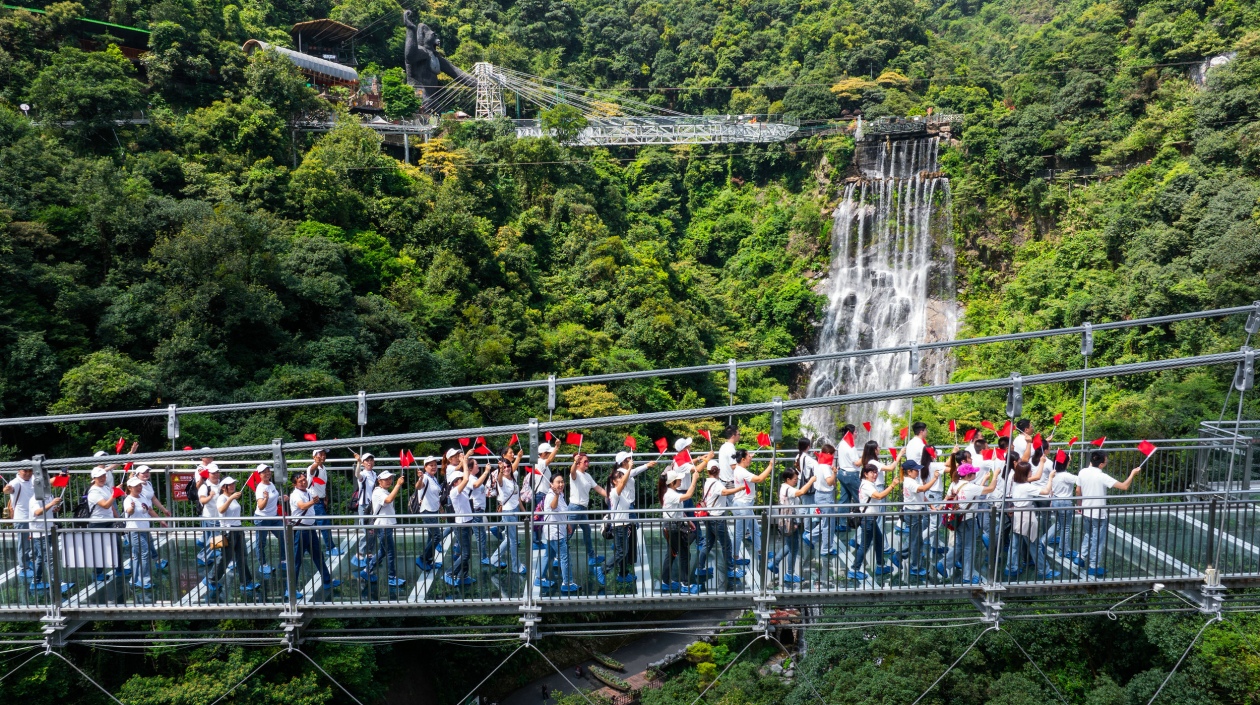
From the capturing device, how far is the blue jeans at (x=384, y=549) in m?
8.45

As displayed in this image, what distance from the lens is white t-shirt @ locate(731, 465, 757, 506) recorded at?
8367mm

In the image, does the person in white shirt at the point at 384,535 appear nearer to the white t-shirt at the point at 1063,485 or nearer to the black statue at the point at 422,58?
the white t-shirt at the point at 1063,485

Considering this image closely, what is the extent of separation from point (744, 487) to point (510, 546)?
2083mm

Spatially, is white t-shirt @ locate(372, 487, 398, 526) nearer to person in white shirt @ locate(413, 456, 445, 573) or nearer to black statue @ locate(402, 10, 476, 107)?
person in white shirt @ locate(413, 456, 445, 573)

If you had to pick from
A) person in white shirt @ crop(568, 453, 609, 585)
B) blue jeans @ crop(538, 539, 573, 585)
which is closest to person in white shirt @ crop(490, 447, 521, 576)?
blue jeans @ crop(538, 539, 573, 585)

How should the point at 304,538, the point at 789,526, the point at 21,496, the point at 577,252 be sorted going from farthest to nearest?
the point at 577,252 < the point at 21,496 < the point at 304,538 < the point at 789,526

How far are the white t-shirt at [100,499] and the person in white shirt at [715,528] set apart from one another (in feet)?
17.3

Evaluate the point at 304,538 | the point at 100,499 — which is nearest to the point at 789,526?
the point at 304,538

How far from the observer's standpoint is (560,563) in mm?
8461

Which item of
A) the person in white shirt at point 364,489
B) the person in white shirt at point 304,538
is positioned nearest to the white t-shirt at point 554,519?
the person in white shirt at point 364,489

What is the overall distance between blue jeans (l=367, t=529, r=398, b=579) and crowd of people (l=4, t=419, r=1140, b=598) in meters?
0.02

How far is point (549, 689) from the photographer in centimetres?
2259

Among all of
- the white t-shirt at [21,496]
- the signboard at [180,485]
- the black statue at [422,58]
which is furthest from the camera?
→ the black statue at [422,58]

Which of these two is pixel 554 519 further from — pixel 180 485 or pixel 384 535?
pixel 180 485
